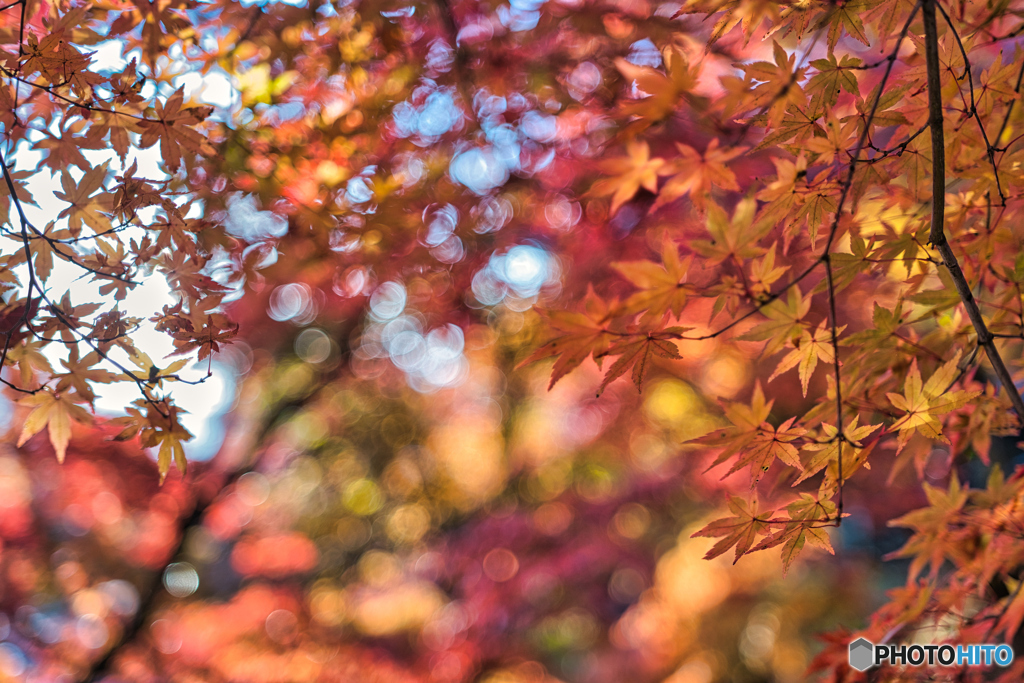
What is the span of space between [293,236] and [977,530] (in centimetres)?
172

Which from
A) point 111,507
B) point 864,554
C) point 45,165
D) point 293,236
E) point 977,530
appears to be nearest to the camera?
point 45,165

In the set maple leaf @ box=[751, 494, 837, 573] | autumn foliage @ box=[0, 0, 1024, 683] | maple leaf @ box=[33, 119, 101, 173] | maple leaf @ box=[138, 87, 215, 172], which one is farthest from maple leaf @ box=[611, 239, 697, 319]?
maple leaf @ box=[33, 119, 101, 173]

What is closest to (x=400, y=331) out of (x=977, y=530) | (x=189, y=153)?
(x=189, y=153)

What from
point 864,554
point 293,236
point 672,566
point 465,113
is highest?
point 465,113

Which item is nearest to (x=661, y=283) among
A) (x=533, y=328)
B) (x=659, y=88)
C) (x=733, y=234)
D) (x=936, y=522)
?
(x=733, y=234)

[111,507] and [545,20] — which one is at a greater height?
[545,20]

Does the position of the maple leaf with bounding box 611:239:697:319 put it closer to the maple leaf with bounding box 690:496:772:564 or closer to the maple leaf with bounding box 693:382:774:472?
the maple leaf with bounding box 693:382:774:472

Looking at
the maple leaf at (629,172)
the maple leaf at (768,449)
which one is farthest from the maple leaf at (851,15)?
the maple leaf at (768,449)

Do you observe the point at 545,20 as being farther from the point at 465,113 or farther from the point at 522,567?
the point at 522,567

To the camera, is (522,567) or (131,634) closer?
(131,634)

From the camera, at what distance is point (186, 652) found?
2525 millimetres

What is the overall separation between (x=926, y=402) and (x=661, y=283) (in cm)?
44

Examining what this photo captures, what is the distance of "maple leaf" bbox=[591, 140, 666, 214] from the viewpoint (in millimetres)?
685

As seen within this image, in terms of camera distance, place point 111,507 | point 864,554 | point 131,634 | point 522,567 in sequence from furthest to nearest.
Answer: point 864,554 < point 522,567 < point 111,507 < point 131,634
